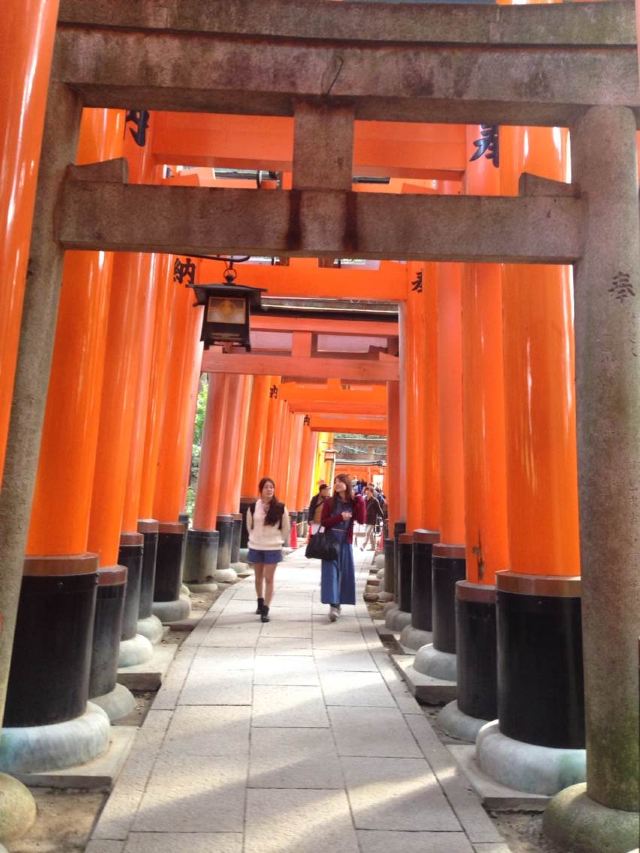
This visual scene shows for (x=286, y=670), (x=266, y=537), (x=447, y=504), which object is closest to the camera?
(x=286, y=670)

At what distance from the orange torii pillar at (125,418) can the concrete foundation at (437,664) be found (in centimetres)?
229

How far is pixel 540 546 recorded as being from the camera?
371cm

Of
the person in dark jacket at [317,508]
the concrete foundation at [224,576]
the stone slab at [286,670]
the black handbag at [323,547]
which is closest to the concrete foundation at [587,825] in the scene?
the stone slab at [286,670]

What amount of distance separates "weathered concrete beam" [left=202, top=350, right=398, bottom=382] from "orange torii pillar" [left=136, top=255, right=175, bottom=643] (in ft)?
14.0

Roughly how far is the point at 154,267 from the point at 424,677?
4.30 meters

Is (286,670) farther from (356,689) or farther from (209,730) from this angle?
(209,730)

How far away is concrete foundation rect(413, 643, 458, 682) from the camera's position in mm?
5438

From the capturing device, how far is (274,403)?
18.4m

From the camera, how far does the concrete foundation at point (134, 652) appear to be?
5707 mm

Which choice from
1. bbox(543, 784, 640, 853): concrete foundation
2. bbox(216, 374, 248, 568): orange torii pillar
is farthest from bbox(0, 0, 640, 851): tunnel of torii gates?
bbox(216, 374, 248, 568): orange torii pillar

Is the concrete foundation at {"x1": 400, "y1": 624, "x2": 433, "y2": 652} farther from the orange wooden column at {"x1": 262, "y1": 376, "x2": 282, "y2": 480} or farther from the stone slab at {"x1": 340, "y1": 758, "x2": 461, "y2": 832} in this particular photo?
the orange wooden column at {"x1": 262, "y1": 376, "x2": 282, "y2": 480}

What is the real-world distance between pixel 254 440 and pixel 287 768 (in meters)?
13.2

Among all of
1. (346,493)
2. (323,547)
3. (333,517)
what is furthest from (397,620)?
(346,493)

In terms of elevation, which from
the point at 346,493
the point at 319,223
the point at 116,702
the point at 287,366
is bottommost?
the point at 116,702
